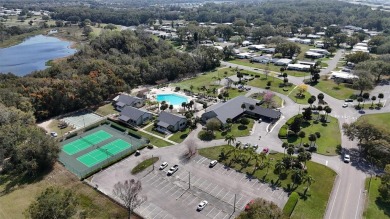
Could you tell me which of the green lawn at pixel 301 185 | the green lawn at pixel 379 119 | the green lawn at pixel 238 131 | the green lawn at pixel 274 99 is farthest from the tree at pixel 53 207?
the green lawn at pixel 379 119

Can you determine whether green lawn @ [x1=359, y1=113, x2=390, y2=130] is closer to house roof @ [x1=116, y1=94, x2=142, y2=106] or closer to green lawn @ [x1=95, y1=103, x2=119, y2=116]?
house roof @ [x1=116, y1=94, x2=142, y2=106]

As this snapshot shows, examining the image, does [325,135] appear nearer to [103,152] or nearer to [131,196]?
[131,196]

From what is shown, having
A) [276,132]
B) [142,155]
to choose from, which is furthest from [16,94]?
[276,132]

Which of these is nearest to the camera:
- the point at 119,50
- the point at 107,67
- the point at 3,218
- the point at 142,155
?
the point at 3,218

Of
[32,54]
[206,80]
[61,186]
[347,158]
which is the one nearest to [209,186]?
[61,186]

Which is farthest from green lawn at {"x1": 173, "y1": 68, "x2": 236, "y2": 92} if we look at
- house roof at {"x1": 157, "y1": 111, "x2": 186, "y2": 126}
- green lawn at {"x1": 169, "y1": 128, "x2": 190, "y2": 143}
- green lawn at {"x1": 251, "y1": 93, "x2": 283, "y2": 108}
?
green lawn at {"x1": 169, "y1": 128, "x2": 190, "y2": 143}

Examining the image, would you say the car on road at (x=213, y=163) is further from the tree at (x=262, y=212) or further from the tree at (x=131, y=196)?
the tree at (x=262, y=212)

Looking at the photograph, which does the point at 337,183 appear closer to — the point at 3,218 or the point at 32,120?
the point at 3,218
